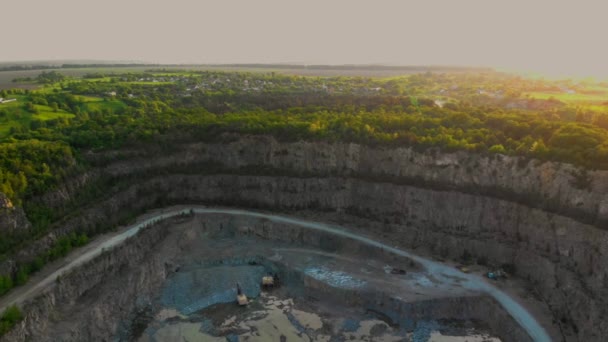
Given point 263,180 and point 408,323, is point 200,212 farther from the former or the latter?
point 408,323

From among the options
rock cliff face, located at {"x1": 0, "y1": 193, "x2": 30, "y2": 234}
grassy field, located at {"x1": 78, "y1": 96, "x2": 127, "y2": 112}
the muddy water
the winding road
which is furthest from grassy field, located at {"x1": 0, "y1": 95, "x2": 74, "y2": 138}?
the muddy water

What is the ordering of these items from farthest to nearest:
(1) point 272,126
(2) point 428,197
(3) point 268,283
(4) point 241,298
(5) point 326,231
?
(1) point 272,126 → (5) point 326,231 → (2) point 428,197 → (3) point 268,283 → (4) point 241,298

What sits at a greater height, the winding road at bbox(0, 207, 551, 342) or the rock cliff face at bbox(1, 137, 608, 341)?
the rock cliff face at bbox(1, 137, 608, 341)

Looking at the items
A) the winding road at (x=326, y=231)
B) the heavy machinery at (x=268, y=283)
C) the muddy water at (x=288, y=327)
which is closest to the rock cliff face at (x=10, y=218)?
the winding road at (x=326, y=231)

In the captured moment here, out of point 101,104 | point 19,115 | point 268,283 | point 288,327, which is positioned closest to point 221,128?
point 268,283

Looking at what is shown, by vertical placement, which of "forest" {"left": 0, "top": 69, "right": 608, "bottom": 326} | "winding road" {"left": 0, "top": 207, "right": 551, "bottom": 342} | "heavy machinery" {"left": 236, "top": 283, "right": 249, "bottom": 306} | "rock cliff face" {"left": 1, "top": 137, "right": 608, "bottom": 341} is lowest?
"heavy machinery" {"left": 236, "top": 283, "right": 249, "bottom": 306}

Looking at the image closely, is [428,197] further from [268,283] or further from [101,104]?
[101,104]

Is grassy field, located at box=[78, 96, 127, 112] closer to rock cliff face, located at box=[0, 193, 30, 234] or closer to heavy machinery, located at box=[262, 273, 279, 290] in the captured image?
rock cliff face, located at box=[0, 193, 30, 234]
